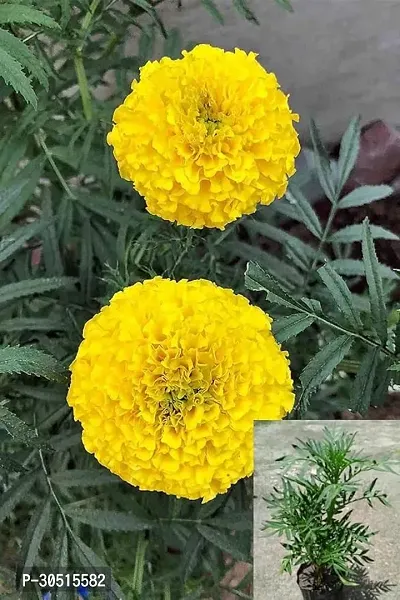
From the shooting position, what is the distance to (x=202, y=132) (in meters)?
0.46

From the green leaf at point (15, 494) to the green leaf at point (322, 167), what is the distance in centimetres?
34

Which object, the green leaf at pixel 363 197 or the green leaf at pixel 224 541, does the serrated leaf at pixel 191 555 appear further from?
the green leaf at pixel 363 197

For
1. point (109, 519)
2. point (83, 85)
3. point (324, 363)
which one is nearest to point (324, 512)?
point (324, 363)

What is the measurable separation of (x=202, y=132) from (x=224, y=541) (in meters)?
0.29

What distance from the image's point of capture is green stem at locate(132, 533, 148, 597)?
0.53 m

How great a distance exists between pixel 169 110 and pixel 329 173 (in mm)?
220

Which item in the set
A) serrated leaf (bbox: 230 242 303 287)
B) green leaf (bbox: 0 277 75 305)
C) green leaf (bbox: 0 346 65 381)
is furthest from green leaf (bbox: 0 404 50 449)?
serrated leaf (bbox: 230 242 303 287)

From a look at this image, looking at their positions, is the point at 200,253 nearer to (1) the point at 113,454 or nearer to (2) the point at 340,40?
(1) the point at 113,454

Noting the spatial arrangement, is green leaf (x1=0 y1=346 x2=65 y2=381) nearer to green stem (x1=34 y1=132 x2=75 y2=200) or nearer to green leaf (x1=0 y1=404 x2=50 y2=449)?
green leaf (x1=0 y1=404 x2=50 y2=449)

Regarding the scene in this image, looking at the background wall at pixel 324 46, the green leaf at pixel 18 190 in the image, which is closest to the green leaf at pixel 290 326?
the green leaf at pixel 18 190

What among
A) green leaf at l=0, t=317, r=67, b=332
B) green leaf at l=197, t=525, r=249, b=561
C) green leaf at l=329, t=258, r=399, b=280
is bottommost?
green leaf at l=197, t=525, r=249, b=561

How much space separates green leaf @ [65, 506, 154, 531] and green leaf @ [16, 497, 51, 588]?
0.02 metres

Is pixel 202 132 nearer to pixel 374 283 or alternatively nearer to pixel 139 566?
pixel 374 283

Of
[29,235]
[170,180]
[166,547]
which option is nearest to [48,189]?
[29,235]
